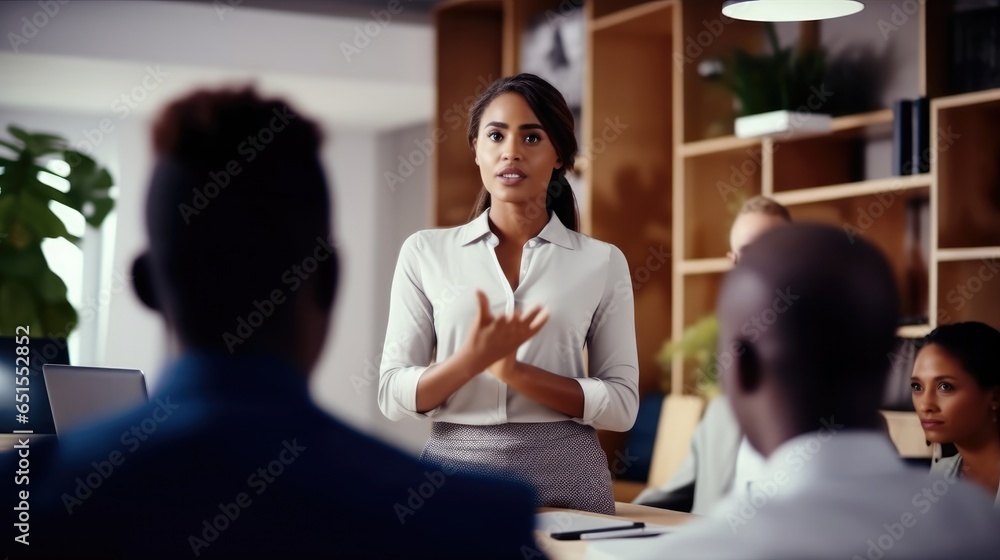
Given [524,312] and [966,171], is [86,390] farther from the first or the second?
[966,171]

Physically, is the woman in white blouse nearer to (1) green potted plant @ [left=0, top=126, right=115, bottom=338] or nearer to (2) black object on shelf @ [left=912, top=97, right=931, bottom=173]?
(2) black object on shelf @ [left=912, top=97, right=931, bottom=173]

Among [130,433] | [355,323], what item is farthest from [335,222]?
[355,323]

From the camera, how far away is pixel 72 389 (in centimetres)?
162

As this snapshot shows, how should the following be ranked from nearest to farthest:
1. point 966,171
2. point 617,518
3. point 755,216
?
point 617,518 < point 755,216 < point 966,171

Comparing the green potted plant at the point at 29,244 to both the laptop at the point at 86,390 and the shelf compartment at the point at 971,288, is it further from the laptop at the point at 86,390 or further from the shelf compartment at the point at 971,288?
the shelf compartment at the point at 971,288

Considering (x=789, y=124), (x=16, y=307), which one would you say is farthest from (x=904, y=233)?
(x=16, y=307)

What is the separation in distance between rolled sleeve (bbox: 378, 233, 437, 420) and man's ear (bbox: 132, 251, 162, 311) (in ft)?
2.39

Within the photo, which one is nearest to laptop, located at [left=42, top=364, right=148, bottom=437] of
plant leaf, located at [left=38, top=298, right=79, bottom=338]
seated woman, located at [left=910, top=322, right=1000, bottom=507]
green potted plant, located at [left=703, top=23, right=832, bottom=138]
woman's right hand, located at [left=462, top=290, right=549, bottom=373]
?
woman's right hand, located at [left=462, top=290, right=549, bottom=373]

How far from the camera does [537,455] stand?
166cm

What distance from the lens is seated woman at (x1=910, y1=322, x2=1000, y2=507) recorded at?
81.0 inches

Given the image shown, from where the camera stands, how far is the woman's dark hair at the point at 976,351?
7.00 ft

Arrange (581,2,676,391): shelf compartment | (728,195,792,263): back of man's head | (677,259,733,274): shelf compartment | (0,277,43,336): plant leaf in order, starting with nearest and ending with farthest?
(728,195,792,263): back of man's head
(677,259,733,274): shelf compartment
(0,277,43,336): plant leaf
(581,2,676,391): shelf compartment

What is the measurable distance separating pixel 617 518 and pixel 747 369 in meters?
0.74

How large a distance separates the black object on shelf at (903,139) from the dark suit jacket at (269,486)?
128 inches
